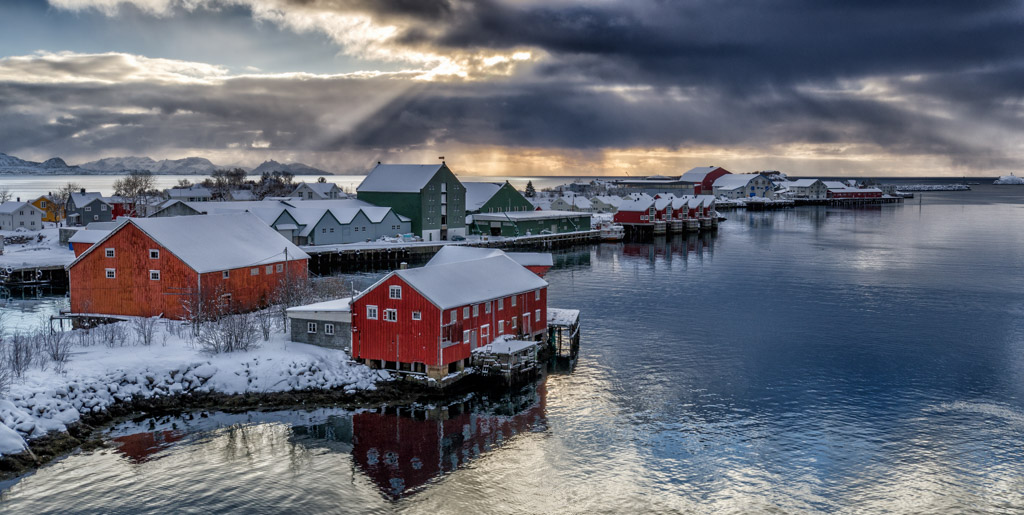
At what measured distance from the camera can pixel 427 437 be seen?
1156 inches

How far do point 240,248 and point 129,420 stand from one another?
18109 millimetres

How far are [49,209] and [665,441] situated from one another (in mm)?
111127

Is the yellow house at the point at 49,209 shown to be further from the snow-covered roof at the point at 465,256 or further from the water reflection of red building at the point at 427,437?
the water reflection of red building at the point at 427,437

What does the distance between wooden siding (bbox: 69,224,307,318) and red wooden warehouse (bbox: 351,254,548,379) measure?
1254 centimetres

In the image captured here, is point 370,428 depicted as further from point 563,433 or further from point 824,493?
point 824,493

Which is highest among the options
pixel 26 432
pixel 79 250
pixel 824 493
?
pixel 79 250

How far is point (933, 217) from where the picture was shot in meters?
167

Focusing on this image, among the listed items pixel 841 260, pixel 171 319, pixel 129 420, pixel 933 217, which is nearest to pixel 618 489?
pixel 129 420

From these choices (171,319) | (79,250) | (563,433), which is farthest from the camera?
(79,250)

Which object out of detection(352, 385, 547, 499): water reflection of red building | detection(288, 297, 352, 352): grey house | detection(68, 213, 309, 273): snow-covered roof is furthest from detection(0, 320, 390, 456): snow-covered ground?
detection(68, 213, 309, 273): snow-covered roof

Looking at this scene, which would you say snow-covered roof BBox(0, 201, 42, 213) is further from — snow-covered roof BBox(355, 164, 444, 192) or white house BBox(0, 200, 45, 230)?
snow-covered roof BBox(355, 164, 444, 192)

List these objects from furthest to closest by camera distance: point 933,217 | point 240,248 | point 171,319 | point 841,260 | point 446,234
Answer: point 933,217 < point 446,234 < point 841,260 < point 240,248 < point 171,319

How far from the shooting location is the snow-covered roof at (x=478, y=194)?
108963mm

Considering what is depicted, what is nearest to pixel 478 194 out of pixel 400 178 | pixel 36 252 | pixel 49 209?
pixel 400 178
